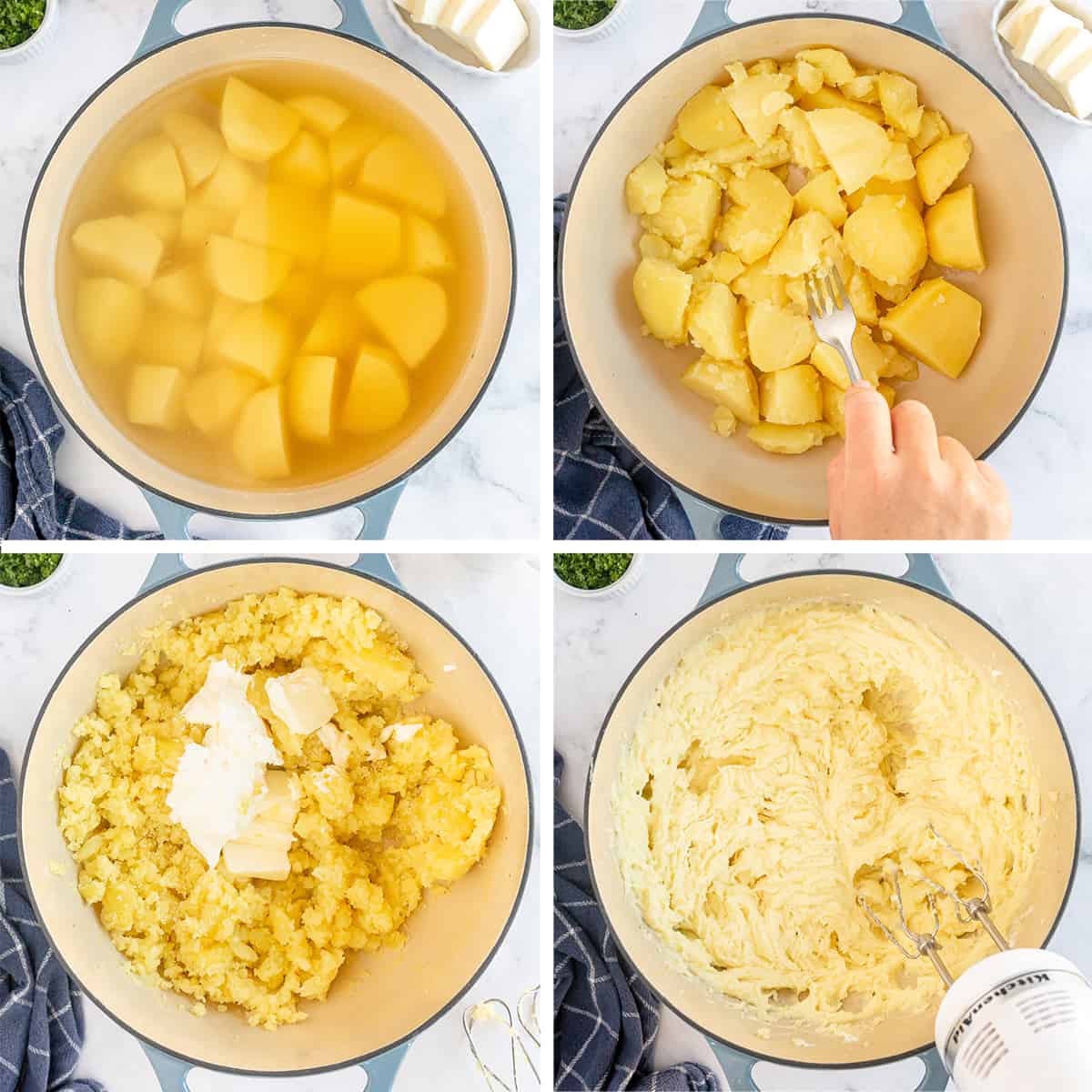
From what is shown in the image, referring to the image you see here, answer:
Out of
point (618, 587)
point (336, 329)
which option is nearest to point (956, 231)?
point (618, 587)

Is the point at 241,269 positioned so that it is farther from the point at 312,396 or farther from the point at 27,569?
the point at 27,569

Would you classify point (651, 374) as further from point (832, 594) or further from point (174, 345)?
point (174, 345)

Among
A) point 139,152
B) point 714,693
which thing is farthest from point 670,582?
point 139,152

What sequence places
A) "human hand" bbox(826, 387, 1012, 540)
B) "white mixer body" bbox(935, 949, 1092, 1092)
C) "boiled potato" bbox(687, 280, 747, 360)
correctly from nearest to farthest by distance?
"white mixer body" bbox(935, 949, 1092, 1092) < "human hand" bbox(826, 387, 1012, 540) < "boiled potato" bbox(687, 280, 747, 360)

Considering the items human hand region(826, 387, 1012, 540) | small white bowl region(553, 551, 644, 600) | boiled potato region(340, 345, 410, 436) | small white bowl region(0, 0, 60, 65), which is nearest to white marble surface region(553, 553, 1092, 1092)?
small white bowl region(553, 551, 644, 600)

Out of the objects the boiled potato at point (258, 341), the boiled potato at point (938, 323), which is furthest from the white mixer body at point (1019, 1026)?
the boiled potato at point (258, 341)

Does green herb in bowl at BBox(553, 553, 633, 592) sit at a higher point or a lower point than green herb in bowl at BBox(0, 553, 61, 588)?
higher

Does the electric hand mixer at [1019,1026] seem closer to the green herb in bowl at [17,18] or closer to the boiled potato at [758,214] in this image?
the boiled potato at [758,214]

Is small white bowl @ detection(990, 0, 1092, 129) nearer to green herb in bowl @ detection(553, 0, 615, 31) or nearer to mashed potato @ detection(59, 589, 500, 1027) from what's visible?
green herb in bowl @ detection(553, 0, 615, 31)
